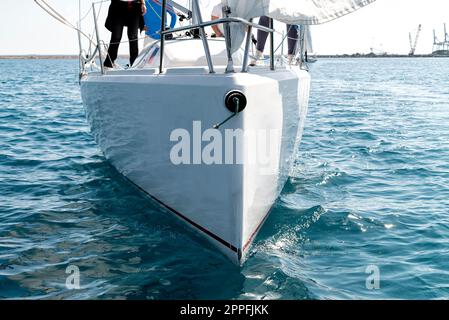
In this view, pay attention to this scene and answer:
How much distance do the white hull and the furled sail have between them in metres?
0.44

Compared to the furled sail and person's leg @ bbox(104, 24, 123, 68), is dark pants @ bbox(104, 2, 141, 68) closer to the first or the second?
person's leg @ bbox(104, 24, 123, 68)

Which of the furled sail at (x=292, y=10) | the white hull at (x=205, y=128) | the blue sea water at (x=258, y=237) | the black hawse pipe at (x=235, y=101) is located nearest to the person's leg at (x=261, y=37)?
the white hull at (x=205, y=128)

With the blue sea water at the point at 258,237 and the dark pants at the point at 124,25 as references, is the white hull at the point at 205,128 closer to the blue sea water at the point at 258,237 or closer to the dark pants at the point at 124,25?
the blue sea water at the point at 258,237

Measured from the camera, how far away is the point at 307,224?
4.39 metres

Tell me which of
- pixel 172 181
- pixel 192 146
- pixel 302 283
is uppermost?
pixel 192 146

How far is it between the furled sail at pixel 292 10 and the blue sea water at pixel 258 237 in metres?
1.72

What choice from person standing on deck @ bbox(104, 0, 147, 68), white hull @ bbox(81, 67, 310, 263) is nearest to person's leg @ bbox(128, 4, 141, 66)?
person standing on deck @ bbox(104, 0, 147, 68)

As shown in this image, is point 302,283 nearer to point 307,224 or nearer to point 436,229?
point 307,224

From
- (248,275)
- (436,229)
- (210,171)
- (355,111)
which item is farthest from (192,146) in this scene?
(355,111)

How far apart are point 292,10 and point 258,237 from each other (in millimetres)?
1891

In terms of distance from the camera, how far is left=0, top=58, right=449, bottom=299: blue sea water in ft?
10.7

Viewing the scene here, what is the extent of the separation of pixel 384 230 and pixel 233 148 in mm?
1860

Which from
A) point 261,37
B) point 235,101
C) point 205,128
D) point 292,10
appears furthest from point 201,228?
point 261,37

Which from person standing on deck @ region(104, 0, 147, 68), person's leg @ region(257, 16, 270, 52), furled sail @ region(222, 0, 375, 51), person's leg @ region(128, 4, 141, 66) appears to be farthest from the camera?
person's leg @ region(128, 4, 141, 66)
